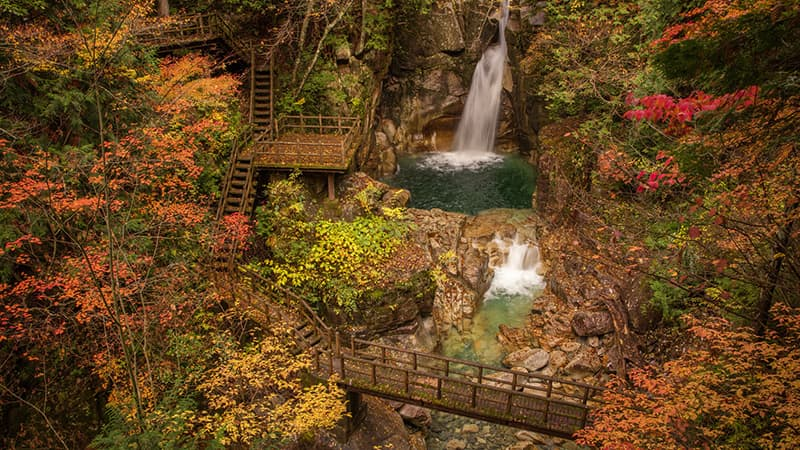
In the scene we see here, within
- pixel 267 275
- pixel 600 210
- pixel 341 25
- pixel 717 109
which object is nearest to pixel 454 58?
pixel 341 25

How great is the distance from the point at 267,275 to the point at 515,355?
8.75 metres

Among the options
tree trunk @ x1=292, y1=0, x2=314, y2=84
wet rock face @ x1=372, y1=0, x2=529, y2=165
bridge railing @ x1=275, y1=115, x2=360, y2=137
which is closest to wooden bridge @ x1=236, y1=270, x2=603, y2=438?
bridge railing @ x1=275, y1=115, x2=360, y2=137

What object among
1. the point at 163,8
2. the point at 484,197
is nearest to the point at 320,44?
the point at 163,8

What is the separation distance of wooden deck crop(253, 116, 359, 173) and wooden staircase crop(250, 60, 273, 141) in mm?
424

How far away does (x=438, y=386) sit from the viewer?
36.4 ft

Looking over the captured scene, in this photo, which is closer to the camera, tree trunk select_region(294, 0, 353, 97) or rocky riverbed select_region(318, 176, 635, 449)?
rocky riverbed select_region(318, 176, 635, 449)

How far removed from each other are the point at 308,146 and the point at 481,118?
1512 centimetres

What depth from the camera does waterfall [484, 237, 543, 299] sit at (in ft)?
61.3

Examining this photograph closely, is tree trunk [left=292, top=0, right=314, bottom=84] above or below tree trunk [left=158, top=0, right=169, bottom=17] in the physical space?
below

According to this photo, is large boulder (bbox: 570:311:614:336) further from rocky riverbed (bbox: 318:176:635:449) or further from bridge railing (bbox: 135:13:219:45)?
bridge railing (bbox: 135:13:219:45)

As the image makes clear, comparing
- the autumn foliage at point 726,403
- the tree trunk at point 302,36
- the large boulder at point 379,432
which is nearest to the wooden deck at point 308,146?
the tree trunk at point 302,36

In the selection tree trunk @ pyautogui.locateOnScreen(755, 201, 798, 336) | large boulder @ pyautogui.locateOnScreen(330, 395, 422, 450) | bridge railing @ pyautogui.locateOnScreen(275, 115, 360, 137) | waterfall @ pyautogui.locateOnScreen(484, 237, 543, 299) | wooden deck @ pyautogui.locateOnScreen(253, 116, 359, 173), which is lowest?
large boulder @ pyautogui.locateOnScreen(330, 395, 422, 450)

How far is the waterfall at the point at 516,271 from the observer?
18.7 metres

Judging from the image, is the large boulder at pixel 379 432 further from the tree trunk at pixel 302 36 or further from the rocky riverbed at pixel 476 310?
the tree trunk at pixel 302 36
